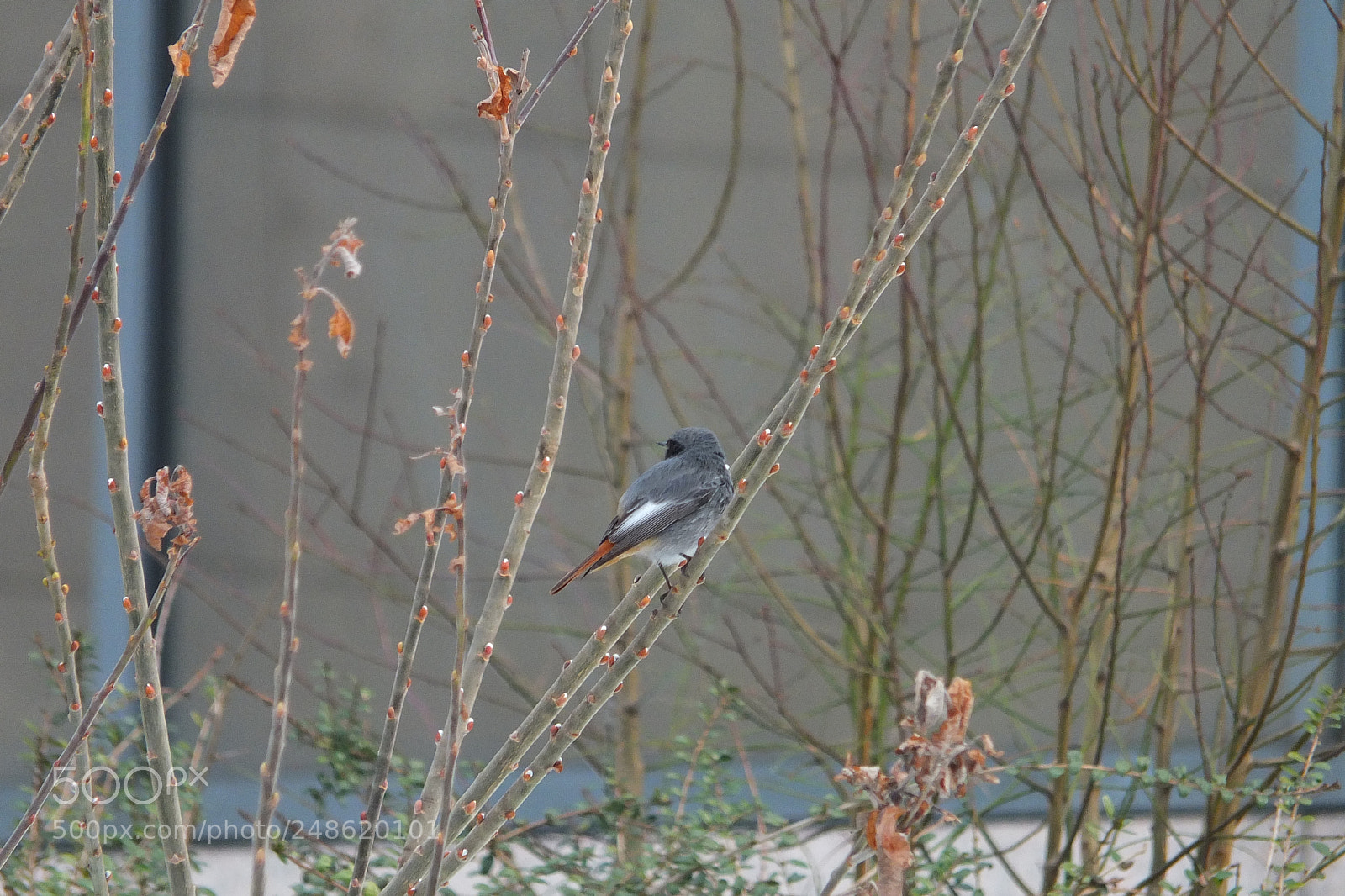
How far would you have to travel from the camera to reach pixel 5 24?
3.73m

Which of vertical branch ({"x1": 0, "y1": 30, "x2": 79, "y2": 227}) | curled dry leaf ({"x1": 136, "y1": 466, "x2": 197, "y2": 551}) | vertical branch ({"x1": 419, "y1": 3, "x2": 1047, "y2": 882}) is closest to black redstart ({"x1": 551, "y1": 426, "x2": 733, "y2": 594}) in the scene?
vertical branch ({"x1": 419, "y1": 3, "x2": 1047, "y2": 882})

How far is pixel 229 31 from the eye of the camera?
3.14 ft

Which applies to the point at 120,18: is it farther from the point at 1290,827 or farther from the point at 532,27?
the point at 1290,827

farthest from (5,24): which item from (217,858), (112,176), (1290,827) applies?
(1290,827)

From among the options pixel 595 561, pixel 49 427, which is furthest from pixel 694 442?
pixel 49 427

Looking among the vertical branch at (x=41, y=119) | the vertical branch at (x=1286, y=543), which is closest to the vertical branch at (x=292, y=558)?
the vertical branch at (x=41, y=119)

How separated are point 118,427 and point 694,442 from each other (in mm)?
1142

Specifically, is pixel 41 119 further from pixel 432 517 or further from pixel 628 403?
pixel 628 403

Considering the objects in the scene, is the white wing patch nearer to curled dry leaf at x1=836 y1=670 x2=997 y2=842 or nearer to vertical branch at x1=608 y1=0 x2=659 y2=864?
curled dry leaf at x1=836 y1=670 x2=997 y2=842

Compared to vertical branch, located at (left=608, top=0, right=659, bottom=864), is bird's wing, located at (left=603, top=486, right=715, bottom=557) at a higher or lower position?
lower

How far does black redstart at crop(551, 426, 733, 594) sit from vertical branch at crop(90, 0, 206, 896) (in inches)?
29.7

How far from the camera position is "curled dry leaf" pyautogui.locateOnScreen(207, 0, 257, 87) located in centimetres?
95

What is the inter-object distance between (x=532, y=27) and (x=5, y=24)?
1763mm

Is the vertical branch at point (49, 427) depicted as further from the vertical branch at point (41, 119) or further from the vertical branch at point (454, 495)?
the vertical branch at point (454, 495)
